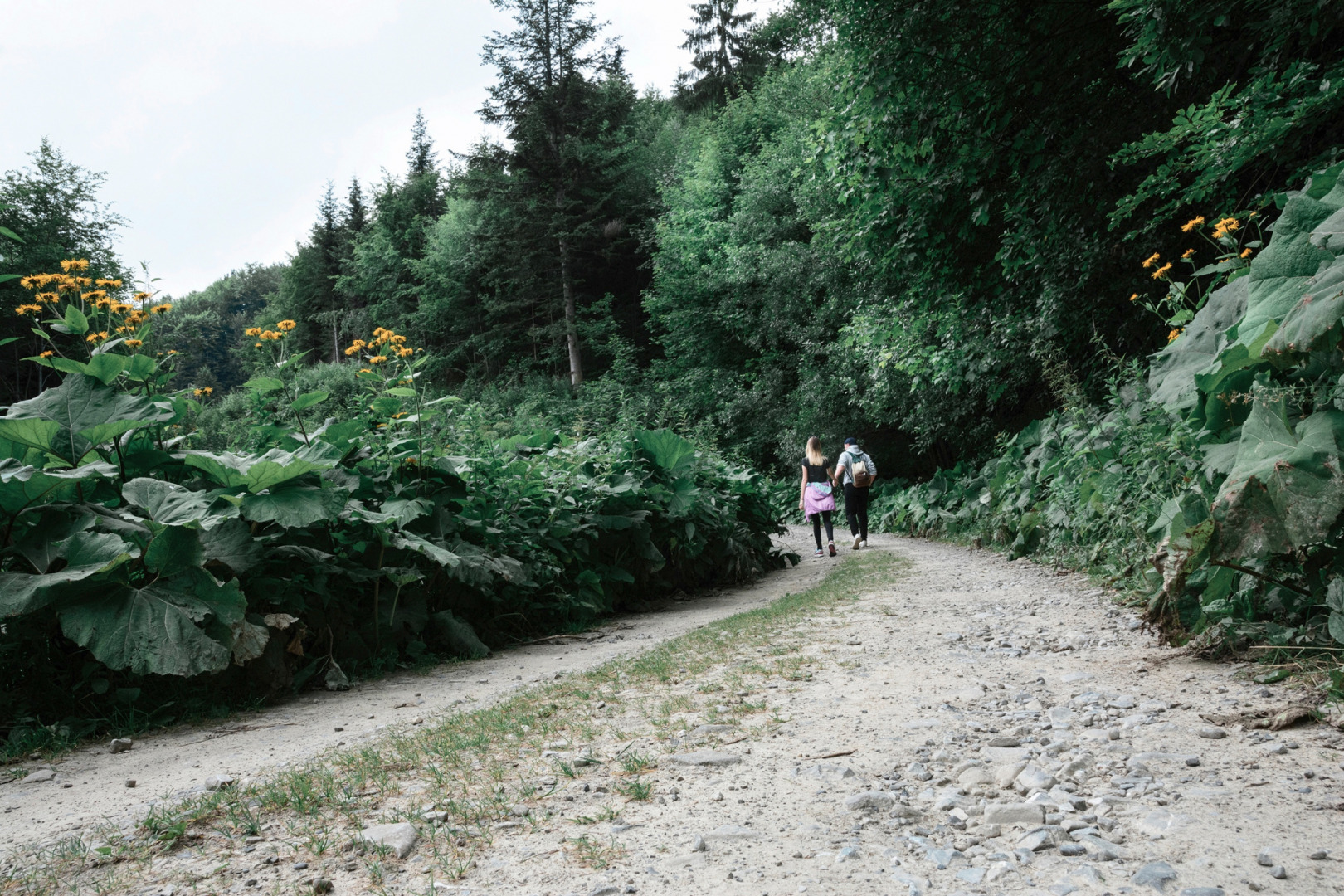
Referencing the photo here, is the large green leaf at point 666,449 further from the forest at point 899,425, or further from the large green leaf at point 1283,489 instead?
the large green leaf at point 1283,489

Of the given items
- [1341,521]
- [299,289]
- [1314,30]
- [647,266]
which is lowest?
[1341,521]

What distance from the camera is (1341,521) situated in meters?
2.97

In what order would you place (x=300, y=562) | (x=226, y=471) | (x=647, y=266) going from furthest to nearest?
(x=647, y=266), (x=300, y=562), (x=226, y=471)

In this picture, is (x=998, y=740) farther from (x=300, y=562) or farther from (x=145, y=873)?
(x=300, y=562)

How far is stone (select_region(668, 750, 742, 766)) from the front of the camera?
284 centimetres

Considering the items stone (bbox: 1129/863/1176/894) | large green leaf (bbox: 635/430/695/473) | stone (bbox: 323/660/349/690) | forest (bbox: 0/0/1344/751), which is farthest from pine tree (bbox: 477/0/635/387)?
stone (bbox: 1129/863/1176/894)

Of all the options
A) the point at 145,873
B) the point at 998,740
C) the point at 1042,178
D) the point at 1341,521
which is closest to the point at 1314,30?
the point at 1042,178

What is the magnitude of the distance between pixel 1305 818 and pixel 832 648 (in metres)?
2.83

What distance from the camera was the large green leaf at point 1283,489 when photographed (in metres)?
2.81

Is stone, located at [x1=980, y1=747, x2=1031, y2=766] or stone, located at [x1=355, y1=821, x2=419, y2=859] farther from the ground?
stone, located at [x1=355, y1=821, x2=419, y2=859]

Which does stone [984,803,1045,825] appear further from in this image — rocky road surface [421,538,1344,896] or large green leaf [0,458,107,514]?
large green leaf [0,458,107,514]

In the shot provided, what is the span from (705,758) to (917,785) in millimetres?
750

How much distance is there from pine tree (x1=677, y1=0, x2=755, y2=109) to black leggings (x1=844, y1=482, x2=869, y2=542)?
102ft

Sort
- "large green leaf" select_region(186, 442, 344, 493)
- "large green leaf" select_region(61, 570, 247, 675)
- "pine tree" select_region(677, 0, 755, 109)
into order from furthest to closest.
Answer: "pine tree" select_region(677, 0, 755, 109) < "large green leaf" select_region(186, 442, 344, 493) < "large green leaf" select_region(61, 570, 247, 675)
